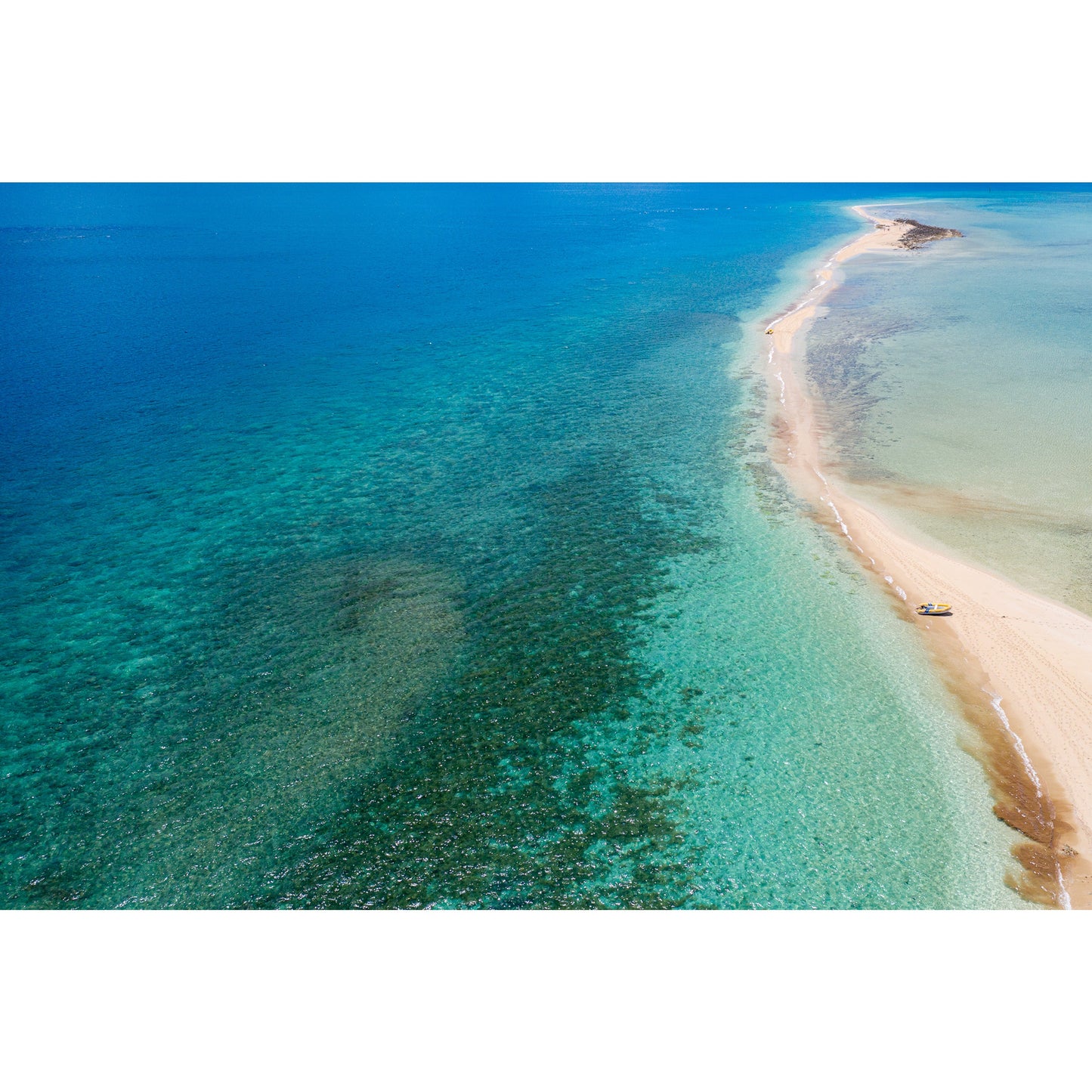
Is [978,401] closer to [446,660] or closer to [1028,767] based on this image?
[1028,767]

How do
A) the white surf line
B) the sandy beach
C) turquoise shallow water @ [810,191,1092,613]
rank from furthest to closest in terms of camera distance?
turquoise shallow water @ [810,191,1092,613] < the sandy beach < the white surf line

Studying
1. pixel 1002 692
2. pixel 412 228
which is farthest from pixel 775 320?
pixel 412 228

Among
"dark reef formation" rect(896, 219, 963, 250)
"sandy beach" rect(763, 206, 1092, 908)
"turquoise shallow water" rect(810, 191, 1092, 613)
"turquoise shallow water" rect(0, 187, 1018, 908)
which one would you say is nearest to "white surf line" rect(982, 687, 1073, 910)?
"sandy beach" rect(763, 206, 1092, 908)

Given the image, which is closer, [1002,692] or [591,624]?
[1002,692]

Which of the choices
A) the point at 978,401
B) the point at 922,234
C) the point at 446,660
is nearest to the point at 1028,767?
the point at 446,660

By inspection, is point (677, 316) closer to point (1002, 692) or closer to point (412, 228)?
point (1002, 692)

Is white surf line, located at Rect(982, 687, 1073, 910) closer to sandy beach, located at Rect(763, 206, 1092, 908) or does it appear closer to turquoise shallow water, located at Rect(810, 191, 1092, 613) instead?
sandy beach, located at Rect(763, 206, 1092, 908)
